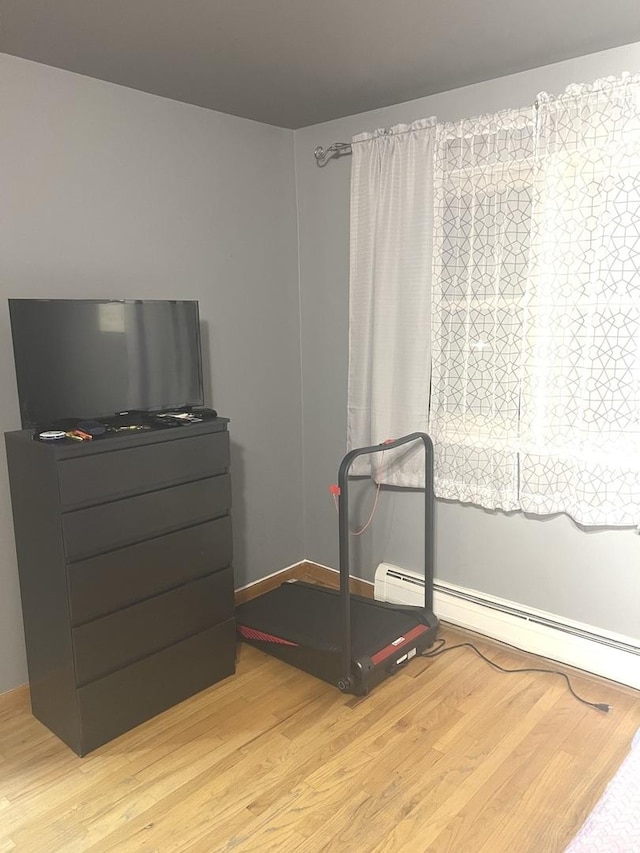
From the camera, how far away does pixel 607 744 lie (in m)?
2.27

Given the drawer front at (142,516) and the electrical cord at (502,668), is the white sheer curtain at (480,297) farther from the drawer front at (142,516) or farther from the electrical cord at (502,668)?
the drawer front at (142,516)

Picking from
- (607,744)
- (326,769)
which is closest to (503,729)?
(607,744)

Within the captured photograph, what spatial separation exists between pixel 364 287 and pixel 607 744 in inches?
81.2

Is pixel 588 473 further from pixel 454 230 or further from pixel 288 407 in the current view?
pixel 288 407

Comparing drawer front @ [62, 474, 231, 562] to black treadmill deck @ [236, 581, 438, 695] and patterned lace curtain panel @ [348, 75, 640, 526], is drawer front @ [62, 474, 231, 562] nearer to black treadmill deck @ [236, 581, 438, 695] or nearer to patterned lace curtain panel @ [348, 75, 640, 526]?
black treadmill deck @ [236, 581, 438, 695]

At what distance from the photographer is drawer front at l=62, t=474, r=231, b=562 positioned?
2.16 m

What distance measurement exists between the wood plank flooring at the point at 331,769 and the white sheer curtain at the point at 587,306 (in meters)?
0.82

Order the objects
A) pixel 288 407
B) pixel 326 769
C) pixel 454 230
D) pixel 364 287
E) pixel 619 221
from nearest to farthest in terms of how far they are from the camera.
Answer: pixel 326 769 → pixel 619 221 → pixel 454 230 → pixel 364 287 → pixel 288 407

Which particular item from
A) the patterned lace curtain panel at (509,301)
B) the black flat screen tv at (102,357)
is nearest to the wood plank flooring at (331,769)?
the patterned lace curtain panel at (509,301)

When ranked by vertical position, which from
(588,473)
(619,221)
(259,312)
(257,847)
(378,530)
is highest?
(619,221)

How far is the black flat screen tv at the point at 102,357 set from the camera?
7.42ft

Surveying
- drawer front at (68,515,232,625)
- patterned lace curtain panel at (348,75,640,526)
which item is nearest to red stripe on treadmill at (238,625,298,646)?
drawer front at (68,515,232,625)

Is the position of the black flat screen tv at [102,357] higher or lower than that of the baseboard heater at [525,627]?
higher

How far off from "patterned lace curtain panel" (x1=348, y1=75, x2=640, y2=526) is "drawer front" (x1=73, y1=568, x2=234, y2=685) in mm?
983
